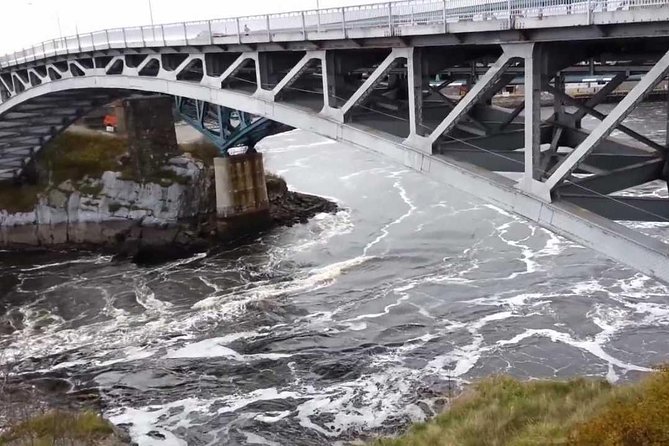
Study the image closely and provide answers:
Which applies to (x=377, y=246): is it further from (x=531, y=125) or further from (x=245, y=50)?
(x=531, y=125)

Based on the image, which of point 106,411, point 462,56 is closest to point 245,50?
point 462,56

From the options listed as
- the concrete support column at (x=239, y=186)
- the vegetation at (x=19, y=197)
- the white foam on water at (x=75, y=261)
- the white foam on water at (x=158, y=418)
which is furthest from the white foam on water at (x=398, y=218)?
the vegetation at (x=19, y=197)

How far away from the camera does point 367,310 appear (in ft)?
60.6

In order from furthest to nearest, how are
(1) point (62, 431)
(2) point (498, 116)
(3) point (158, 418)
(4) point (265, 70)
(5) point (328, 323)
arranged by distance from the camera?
(5) point (328, 323)
(4) point (265, 70)
(3) point (158, 418)
(2) point (498, 116)
(1) point (62, 431)

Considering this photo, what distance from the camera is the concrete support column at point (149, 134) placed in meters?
28.8

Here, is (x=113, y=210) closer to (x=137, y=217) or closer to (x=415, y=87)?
(x=137, y=217)

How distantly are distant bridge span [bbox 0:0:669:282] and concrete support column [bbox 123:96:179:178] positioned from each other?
9745 mm

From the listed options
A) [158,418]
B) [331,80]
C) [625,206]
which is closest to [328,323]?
[158,418]

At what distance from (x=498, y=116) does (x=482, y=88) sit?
9.99 feet

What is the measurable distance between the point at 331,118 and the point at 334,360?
5.61 meters

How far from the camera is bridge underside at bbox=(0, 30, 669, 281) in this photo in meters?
8.80

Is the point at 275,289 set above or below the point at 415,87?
below

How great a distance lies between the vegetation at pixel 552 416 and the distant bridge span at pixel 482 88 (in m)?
1.88

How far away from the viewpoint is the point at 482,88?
1002 centimetres
